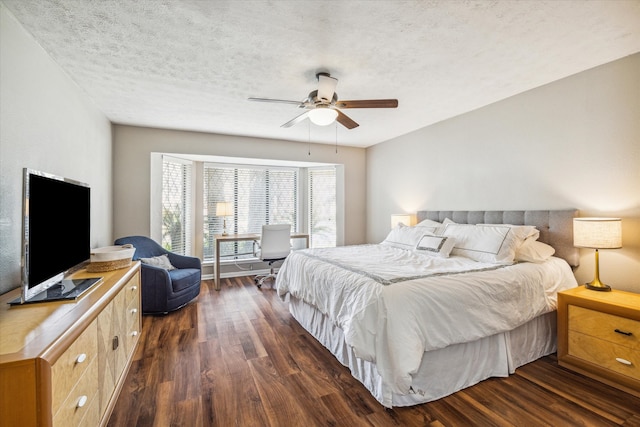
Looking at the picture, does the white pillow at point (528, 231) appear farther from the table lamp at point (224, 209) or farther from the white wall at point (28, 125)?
the table lamp at point (224, 209)

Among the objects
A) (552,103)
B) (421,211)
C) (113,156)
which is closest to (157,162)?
(113,156)

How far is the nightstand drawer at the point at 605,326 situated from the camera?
6.41ft

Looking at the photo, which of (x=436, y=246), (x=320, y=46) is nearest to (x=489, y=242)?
(x=436, y=246)

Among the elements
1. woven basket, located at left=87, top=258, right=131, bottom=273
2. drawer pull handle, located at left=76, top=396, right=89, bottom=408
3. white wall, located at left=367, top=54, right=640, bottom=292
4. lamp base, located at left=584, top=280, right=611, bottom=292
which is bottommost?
drawer pull handle, located at left=76, top=396, right=89, bottom=408

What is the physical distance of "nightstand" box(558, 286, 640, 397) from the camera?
1962 millimetres

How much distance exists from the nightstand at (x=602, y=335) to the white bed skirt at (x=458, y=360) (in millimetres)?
219

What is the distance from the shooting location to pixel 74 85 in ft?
9.04

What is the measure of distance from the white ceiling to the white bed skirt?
7.29ft

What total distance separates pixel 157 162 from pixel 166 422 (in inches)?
148

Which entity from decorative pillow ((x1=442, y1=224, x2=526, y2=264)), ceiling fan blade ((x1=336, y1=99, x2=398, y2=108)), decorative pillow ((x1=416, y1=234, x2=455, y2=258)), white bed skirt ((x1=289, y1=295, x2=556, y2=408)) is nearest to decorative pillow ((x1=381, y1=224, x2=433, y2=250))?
decorative pillow ((x1=416, y1=234, x2=455, y2=258))

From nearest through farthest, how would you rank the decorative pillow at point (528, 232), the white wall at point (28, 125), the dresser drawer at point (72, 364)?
1. the dresser drawer at point (72, 364)
2. the white wall at point (28, 125)
3. the decorative pillow at point (528, 232)

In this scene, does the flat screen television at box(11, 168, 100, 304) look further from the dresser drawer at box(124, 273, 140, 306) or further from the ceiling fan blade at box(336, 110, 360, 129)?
the ceiling fan blade at box(336, 110, 360, 129)

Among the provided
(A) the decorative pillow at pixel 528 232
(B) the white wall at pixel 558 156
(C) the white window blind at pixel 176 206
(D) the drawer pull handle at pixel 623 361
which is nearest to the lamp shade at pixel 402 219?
(B) the white wall at pixel 558 156

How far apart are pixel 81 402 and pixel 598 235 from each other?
137 inches
